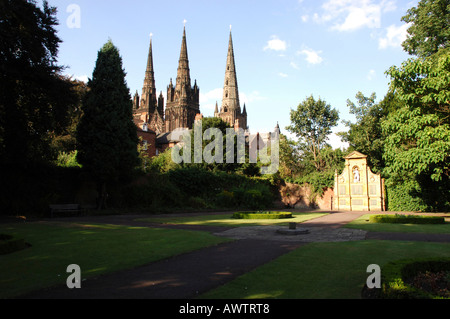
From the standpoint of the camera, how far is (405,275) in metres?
5.67

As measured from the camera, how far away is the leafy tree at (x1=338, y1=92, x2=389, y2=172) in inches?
1428

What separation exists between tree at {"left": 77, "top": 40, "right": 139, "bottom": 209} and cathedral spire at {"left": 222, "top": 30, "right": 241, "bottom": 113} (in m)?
90.7

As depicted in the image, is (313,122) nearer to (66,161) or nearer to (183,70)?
(66,161)

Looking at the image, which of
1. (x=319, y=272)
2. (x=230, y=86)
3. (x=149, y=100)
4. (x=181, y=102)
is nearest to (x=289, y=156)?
(x=319, y=272)

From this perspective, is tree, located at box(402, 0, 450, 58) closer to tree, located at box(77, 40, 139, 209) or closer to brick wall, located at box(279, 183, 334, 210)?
brick wall, located at box(279, 183, 334, 210)

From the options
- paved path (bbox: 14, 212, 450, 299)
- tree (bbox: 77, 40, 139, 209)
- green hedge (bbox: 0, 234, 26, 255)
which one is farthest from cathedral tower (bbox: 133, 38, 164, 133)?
paved path (bbox: 14, 212, 450, 299)

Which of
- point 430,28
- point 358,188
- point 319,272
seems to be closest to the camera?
point 319,272

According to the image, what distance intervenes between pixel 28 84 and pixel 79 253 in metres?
13.4

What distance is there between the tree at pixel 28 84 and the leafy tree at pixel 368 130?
105 ft

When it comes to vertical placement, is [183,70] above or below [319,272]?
above
